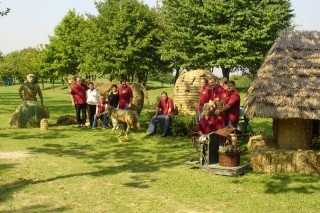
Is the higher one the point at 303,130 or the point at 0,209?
the point at 303,130

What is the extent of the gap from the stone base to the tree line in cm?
2784

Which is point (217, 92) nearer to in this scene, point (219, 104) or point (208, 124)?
point (219, 104)

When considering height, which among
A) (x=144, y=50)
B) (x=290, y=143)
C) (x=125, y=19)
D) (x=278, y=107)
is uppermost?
(x=125, y=19)

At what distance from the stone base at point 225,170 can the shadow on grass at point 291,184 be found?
74cm

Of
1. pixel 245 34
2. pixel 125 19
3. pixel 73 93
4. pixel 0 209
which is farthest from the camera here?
pixel 125 19

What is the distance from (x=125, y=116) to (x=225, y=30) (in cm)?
2388

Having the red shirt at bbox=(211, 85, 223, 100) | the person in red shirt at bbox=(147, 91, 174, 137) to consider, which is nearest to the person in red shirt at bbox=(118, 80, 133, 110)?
the person in red shirt at bbox=(147, 91, 174, 137)

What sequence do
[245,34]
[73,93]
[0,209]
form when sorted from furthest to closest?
[245,34]
[73,93]
[0,209]

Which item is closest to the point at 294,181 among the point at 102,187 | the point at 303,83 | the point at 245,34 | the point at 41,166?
the point at 303,83

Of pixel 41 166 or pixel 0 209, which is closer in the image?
pixel 0 209

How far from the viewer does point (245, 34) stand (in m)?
36.6

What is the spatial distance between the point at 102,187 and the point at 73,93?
9889 millimetres

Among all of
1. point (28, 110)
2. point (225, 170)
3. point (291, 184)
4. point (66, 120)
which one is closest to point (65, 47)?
point (66, 120)

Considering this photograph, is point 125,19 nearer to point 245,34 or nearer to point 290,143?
point 245,34
